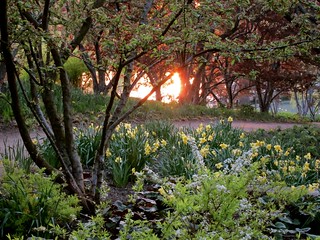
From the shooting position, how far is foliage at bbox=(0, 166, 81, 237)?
7.64 ft

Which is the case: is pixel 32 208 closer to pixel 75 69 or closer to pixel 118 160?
pixel 118 160

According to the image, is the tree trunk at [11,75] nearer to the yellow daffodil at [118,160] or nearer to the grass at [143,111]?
the yellow daffodil at [118,160]

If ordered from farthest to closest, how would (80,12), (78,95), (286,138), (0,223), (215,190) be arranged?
1. (78,95)
2. (286,138)
3. (80,12)
4. (0,223)
5. (215,190)

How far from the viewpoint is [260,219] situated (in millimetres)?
2197

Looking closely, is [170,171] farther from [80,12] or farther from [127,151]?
[80,12]

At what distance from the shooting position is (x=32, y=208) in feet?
→ 7.87

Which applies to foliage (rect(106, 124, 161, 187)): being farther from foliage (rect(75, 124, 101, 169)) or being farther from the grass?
the grass

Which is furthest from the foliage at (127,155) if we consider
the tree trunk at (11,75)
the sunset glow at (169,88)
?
the tree trunk at (11,75)

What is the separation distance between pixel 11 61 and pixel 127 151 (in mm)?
2088

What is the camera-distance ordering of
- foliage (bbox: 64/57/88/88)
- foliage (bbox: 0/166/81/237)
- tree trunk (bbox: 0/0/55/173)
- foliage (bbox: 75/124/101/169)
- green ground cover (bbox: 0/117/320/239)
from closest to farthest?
green ground cover (bbox: 0/117/320/239) < tree trunk (bbox: 0/0/55/173) < foliage (bbox: 0/166/81/237) < foliage (bbox: 75/124/101/169) < foliage (bbox: 64/57/88/88)

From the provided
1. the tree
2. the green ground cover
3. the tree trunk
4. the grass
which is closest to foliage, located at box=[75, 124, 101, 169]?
the green ground cover

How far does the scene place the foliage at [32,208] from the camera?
7.64 ft

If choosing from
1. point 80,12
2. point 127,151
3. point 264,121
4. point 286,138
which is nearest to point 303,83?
point 264,121

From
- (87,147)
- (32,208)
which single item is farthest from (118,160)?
(32,208)
